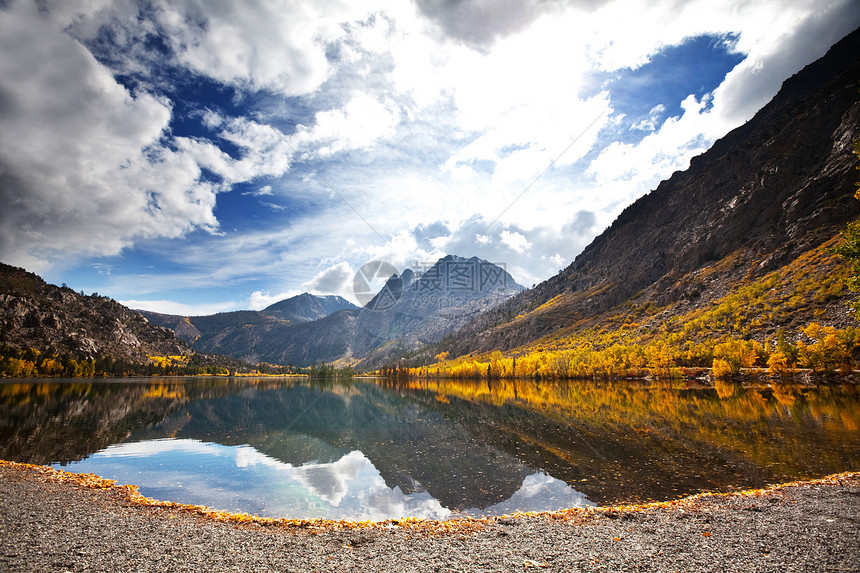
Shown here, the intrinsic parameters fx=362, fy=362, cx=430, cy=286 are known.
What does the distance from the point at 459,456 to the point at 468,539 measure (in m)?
20.7

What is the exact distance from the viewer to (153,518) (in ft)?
52.9

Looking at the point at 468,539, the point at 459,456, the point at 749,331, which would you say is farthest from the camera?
the point at 749,331

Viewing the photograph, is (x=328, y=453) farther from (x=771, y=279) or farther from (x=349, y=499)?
(x=771, y=279)

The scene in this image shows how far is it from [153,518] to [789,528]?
2540 centimetres

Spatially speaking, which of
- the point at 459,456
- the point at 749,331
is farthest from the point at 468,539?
the point at 749,331

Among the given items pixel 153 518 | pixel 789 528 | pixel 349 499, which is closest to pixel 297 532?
pixel 153 518

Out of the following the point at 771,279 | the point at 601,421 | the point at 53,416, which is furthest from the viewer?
the point at 771,279

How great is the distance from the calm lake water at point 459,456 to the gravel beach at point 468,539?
168 inches

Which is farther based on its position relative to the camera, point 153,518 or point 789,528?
point 153,518

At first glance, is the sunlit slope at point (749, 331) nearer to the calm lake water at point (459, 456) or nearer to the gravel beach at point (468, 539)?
the calm lake water at point (459, 456)

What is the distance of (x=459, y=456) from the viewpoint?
3372cm

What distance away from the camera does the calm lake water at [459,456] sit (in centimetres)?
2183

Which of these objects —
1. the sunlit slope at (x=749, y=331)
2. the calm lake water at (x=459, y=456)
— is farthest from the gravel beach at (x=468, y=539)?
the sunlit slope at (x=749, y=331)

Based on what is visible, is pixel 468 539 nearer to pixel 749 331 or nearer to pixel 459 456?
pixel 459 456
